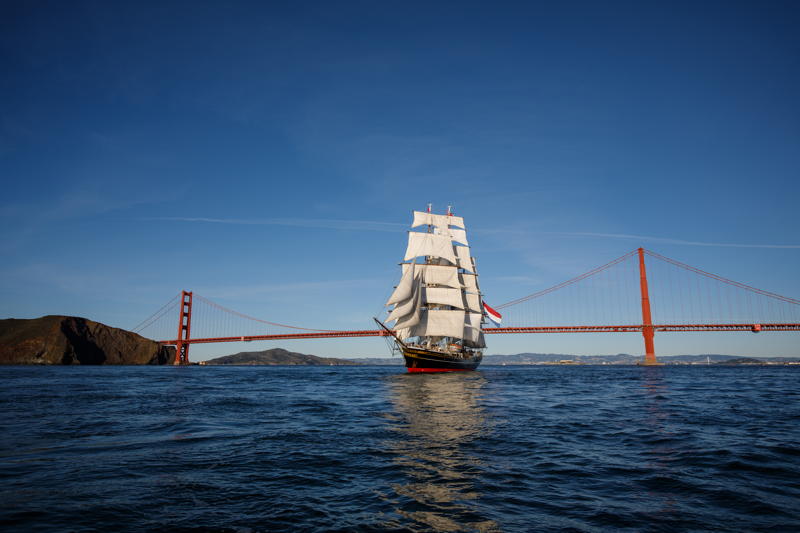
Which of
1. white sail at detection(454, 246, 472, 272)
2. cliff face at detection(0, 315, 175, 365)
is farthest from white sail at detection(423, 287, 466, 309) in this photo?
cliff face at detection(0, 315, 175, 365)

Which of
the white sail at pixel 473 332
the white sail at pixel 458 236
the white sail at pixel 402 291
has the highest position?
the white sail at pixel 458 236

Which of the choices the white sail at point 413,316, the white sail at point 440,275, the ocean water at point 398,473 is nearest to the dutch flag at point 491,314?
the white sail at point 440,275

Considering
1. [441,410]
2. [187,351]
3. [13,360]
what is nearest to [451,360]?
[441,410]

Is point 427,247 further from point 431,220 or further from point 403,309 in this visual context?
point 403,309

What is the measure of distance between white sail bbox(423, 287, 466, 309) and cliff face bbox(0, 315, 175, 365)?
83.2m

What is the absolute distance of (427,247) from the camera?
6700 centimetres

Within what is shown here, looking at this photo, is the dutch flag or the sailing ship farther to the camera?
the dutch flag

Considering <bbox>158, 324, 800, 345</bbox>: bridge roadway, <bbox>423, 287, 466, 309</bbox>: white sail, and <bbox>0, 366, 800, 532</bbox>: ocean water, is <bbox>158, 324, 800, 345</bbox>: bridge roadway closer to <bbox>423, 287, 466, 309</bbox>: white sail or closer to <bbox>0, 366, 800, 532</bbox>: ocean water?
<bbox>423, 287, 466, 309</bbox>: white sail

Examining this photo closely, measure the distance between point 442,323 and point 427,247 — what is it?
1237 centimetres

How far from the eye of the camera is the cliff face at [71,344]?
307ft

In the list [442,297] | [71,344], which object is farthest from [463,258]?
[71,344]

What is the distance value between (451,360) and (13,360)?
9565 cm

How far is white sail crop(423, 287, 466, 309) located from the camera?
63.2 metres

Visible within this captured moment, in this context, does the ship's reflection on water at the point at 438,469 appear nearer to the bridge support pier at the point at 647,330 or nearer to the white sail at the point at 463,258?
the white sail at the point at 463,258
